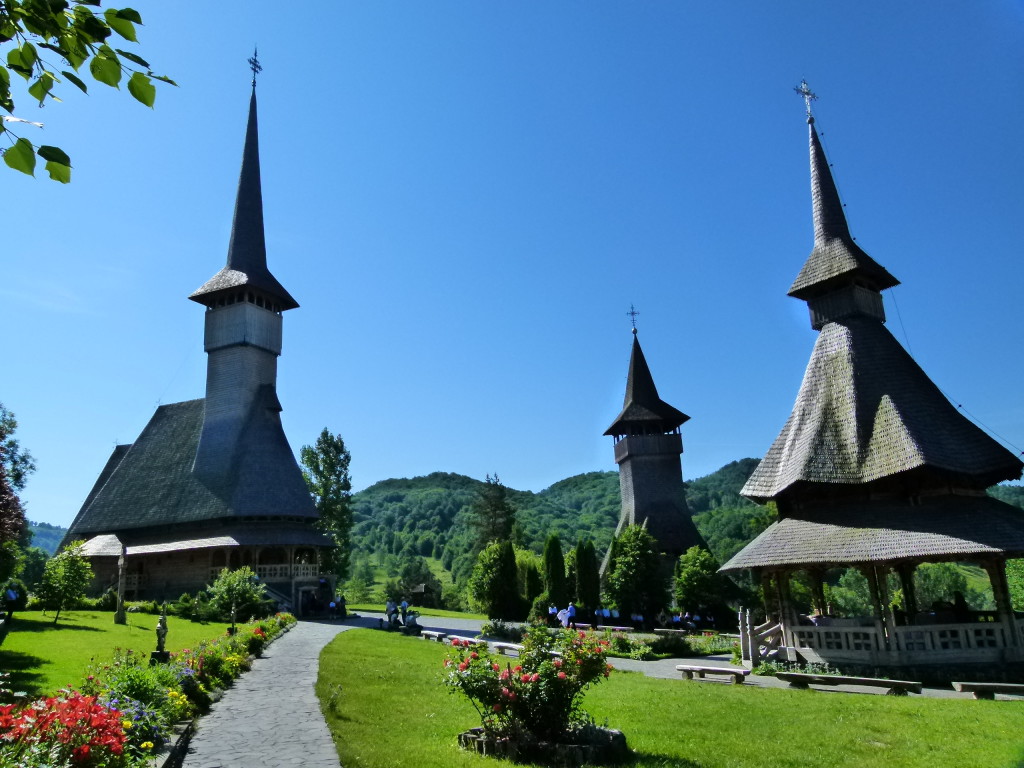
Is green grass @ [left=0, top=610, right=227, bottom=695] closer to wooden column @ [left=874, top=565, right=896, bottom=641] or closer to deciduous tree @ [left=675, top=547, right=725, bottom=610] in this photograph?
wooden column @ [left=874, top=565, right=896, bottom=641]

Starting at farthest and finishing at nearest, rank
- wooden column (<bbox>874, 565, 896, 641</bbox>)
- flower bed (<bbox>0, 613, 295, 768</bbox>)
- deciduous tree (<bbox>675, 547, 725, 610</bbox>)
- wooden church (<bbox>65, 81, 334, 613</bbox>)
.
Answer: wooden church (<bbox>65, 81, 334, 613</bbox>) < deciduous tree (<bbox>675, 547, 725, 610</bbox>) < wooden column (<bbox>874, 565, 896, 641</bbox>) < flower bed (<bbox>0, 613, 295, 768</bbox>)

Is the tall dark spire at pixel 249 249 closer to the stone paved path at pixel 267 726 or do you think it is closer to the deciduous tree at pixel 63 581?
the deciduous tree at pixel 63 581

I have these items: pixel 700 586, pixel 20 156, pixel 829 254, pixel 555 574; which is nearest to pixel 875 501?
pixel 829 254

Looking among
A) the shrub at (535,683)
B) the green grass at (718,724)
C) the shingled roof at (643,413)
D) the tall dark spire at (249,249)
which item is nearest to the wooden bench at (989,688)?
the green grass at (718,724)

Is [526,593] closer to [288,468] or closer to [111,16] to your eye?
[288,468]

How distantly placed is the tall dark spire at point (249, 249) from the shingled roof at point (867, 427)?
31942 millimetres

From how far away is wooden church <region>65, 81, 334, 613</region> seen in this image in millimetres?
36031

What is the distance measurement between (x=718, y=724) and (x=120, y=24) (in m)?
11.7

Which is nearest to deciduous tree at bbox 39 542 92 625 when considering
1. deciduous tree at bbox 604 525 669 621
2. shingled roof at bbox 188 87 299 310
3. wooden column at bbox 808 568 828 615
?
shingled roof at bbox 188 87 299 310

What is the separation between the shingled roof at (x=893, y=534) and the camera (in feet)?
53.7

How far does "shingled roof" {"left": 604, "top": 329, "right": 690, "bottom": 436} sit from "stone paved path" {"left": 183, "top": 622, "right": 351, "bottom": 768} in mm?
30173

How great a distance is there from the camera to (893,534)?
57.2 ft

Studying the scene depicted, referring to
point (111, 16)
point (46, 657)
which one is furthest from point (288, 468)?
point (111, 16)

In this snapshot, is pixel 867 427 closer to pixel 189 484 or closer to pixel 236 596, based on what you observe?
pixel 236 596
